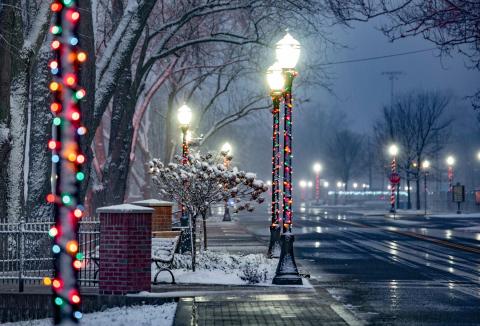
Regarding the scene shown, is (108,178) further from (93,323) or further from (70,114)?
(70,114)

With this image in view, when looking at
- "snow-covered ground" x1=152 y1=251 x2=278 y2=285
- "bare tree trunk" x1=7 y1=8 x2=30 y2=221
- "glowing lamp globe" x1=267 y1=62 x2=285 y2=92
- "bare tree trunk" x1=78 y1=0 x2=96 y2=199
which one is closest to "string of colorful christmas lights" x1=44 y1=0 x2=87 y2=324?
"snow-covered ground" x1=152 y1=251 x2=278 y2=285

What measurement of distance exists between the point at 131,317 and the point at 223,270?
6.22 meters

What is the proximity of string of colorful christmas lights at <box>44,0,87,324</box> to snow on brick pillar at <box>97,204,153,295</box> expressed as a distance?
28.9 ft

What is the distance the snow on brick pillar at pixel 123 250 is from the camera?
556 inches

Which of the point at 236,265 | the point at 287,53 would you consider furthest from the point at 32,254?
the point at 287,53

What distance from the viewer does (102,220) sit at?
1426 cm

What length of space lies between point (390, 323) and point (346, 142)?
106183mm

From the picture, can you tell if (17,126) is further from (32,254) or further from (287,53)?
(287,53)

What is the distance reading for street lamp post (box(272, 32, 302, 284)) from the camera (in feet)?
53.8

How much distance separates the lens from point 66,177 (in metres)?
5.37

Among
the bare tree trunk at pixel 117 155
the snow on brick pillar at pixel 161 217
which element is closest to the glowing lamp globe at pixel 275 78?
the snow on brick pillar at pixel 161 217

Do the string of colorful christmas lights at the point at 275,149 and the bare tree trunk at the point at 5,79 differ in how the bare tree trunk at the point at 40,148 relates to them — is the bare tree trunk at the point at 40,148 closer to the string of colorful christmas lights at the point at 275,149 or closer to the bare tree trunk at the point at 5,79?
the bare tree trunk at the point at 5,79

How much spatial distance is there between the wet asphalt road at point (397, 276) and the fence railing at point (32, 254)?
4946 mm

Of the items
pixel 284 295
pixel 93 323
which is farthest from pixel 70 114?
pixel 284 295
